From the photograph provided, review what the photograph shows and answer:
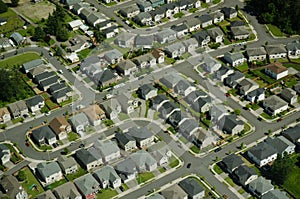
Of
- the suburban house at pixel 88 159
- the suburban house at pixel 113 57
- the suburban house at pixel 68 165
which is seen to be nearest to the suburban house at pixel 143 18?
the suburban house at pixel 113 57

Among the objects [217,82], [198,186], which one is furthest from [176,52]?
[198,186]

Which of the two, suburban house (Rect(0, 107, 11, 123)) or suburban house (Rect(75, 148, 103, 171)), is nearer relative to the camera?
suburban house (Rect(75, 148, 103, 171))

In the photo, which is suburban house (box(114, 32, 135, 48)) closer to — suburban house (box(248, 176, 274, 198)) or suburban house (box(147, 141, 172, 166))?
suburban house (box(147, 141, 172, 166))

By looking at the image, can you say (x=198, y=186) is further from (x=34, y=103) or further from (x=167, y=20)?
(x=167, y=20)

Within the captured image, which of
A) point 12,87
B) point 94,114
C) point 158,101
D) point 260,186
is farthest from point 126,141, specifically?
point 12,87

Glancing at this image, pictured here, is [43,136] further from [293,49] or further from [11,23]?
[293,49]

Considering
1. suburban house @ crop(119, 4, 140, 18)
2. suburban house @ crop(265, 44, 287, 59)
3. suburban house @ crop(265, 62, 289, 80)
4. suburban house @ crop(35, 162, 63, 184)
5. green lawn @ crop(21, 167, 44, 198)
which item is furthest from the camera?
suburban house @ crop(119, 4, 140, 18)

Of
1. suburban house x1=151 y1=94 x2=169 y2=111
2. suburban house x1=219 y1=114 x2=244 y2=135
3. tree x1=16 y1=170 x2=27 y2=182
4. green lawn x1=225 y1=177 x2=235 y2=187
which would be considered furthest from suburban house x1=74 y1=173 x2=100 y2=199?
suburban house x1=219 y1=114 x2=244 y2=135
